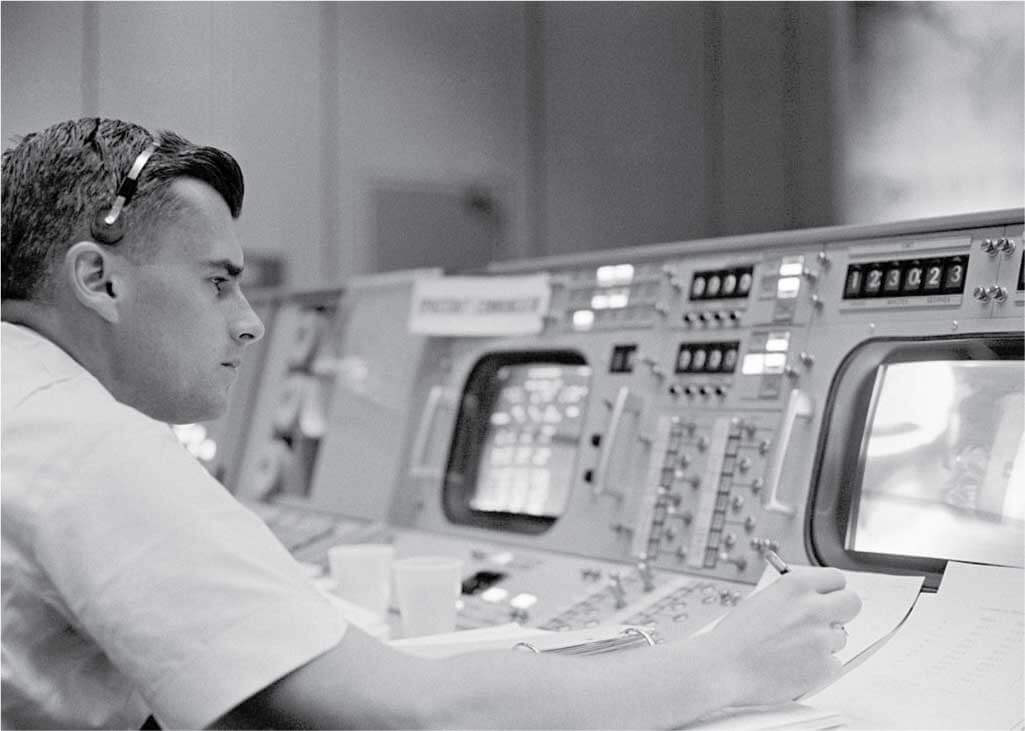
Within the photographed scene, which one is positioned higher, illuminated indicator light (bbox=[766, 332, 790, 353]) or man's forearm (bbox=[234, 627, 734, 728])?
illuminated indicator light (bbox=[766, 332, 790, 353])

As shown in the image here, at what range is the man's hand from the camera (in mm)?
850

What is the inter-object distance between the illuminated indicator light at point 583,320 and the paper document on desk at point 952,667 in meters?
0.79

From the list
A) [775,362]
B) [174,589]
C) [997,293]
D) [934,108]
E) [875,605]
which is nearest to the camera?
[174,589]

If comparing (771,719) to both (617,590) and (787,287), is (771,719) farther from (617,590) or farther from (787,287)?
(787,287)

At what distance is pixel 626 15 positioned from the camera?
3.40 metres

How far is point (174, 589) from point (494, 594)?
3.21 feet

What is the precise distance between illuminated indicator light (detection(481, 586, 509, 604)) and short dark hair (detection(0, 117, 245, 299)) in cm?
91

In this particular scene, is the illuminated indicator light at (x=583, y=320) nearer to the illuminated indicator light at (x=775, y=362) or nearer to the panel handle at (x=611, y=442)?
the panel handle at (x=611, y=442)

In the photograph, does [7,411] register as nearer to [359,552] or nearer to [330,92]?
[359,552]

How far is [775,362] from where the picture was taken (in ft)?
4.85

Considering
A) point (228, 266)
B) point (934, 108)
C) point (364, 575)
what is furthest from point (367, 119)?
point (228, 266)

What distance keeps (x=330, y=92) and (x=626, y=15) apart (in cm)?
119

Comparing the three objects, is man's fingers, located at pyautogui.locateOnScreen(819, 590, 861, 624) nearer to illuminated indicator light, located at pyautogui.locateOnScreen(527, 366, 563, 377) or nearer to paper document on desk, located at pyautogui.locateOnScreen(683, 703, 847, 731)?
paper document on desk, located at pyautogui.locateOnScreen(683, 703, 847, 731)

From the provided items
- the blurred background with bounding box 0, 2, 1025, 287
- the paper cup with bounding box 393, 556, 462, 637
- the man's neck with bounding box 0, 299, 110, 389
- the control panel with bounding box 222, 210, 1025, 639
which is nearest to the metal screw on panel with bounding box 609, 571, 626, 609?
the control panel with bounding box 222, 210, 1025, 639
